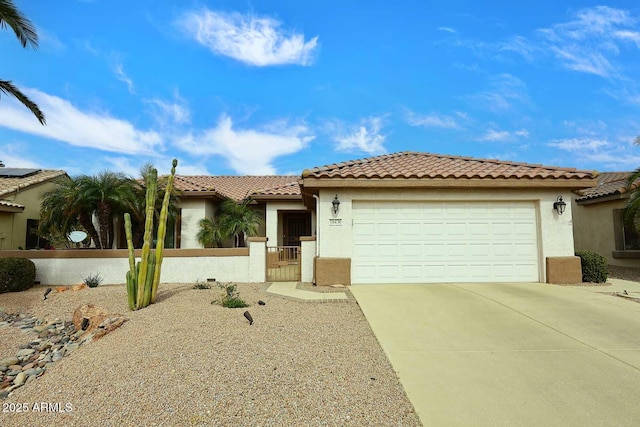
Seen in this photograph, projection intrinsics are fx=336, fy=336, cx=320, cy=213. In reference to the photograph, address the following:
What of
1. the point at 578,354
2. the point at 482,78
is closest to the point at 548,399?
the point at 578,354

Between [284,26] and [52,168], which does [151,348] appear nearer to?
[284,26]

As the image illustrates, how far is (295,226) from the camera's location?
17.6m

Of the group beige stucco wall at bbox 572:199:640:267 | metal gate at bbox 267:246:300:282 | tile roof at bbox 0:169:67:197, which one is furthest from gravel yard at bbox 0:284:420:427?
beige stucco wall at bbox 572:199:640:267

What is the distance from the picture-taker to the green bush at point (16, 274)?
31.0 feet

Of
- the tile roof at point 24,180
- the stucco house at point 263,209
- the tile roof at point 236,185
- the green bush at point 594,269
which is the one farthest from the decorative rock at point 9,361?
the tile roof at point 24,180

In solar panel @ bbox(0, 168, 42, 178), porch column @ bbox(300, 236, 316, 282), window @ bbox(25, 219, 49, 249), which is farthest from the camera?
solar panel @ bbox(0, 168, 42, 178)

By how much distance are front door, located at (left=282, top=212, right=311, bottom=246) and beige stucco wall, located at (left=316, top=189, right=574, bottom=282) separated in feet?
24.8

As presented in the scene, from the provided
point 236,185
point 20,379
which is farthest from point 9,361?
point 236,185

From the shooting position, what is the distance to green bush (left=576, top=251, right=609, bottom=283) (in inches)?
384

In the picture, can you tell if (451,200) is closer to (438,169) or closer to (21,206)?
(438,169)

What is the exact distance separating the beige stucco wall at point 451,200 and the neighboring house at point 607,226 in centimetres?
524

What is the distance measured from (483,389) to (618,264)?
15070 mm

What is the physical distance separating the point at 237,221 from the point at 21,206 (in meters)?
10.2

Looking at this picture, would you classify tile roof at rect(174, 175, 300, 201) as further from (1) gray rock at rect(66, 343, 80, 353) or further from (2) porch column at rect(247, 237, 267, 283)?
(1) gray rock at rect(66, 343, 80, 353)
